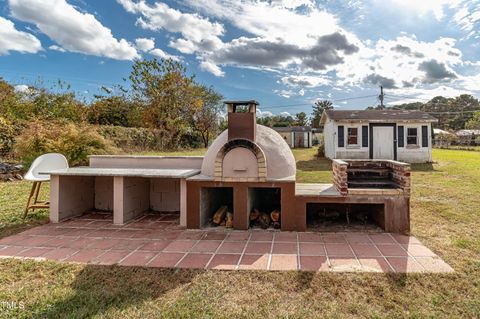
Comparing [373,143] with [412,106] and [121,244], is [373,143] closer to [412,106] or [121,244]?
[121,244]

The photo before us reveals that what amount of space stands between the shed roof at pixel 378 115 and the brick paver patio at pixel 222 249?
1419 cm

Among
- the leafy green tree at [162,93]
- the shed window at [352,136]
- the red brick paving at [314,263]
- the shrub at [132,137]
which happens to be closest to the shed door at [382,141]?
the shed window at [352,136]

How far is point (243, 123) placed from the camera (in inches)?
228

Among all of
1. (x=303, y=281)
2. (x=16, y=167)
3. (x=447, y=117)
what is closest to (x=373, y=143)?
(x=303, y=281)

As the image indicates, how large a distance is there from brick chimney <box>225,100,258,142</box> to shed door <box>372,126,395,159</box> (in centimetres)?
Result: 1441

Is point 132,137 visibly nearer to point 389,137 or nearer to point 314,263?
point 389,137

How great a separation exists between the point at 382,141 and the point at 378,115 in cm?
206

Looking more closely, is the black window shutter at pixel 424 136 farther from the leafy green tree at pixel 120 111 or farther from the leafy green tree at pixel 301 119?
the leafy green tree at pixel 301 119

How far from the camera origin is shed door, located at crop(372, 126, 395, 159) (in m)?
17.3

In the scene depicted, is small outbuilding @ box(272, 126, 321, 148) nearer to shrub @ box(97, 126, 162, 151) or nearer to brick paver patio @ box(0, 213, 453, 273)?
shrub @ box(97, 126, 162, 151)

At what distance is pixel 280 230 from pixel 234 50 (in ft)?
59.0

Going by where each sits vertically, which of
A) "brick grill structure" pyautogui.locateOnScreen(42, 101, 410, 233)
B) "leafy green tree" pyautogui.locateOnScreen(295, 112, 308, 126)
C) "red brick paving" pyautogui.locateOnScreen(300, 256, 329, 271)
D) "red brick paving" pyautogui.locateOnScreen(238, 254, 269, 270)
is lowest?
"red brick paving" pyautogui.locateOnScreen(238, 254, 269, 270)

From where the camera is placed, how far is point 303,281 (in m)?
3.40

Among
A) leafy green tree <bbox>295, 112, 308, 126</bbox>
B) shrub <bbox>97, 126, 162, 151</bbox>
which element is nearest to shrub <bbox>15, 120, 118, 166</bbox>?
shrub <bbox>97, 126, 162, 151</bbox>
